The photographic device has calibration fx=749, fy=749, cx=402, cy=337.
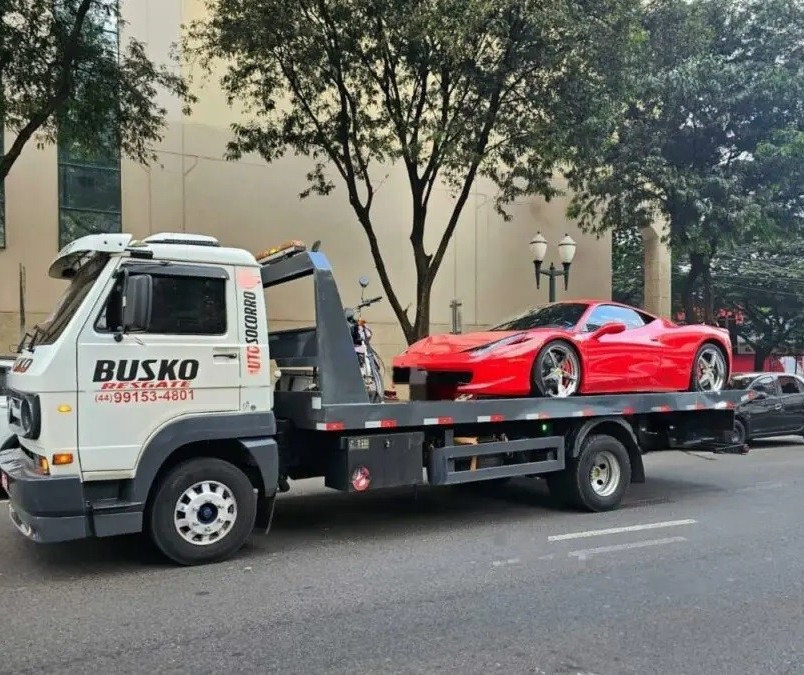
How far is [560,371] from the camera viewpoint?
768cm

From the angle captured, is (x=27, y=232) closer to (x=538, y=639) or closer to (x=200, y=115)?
(x=200, y=115)

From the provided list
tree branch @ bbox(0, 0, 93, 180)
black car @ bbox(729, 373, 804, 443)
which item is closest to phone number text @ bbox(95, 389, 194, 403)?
tree branch @ bbox(0, 0, 93, 180)

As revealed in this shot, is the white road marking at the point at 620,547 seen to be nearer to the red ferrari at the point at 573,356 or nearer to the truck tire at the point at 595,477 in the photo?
the truck tire at the point at 595,477

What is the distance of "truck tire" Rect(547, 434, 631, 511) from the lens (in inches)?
309

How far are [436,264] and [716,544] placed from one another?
881cm

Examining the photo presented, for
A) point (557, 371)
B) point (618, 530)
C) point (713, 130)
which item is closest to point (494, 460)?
point (557, 371)

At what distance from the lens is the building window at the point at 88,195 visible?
15.2 metres

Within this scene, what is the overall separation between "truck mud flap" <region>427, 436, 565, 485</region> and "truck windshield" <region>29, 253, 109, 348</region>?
327 centimetres

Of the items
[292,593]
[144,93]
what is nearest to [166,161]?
[144,93]

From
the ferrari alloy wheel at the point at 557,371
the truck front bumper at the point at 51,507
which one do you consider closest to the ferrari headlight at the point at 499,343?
the ferrari alloy wheel at the point at 557,371

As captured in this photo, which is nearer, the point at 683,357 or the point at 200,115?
the point at 683,357

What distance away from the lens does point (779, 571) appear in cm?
581

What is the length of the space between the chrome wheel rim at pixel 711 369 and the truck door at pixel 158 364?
5.68 meters

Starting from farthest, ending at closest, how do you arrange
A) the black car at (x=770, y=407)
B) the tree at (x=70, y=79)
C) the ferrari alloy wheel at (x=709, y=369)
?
the black car at (x=770, y=407) < the tree at (x=70, y=79) < the ferrari alloy wheel at (x=709, y=369)
